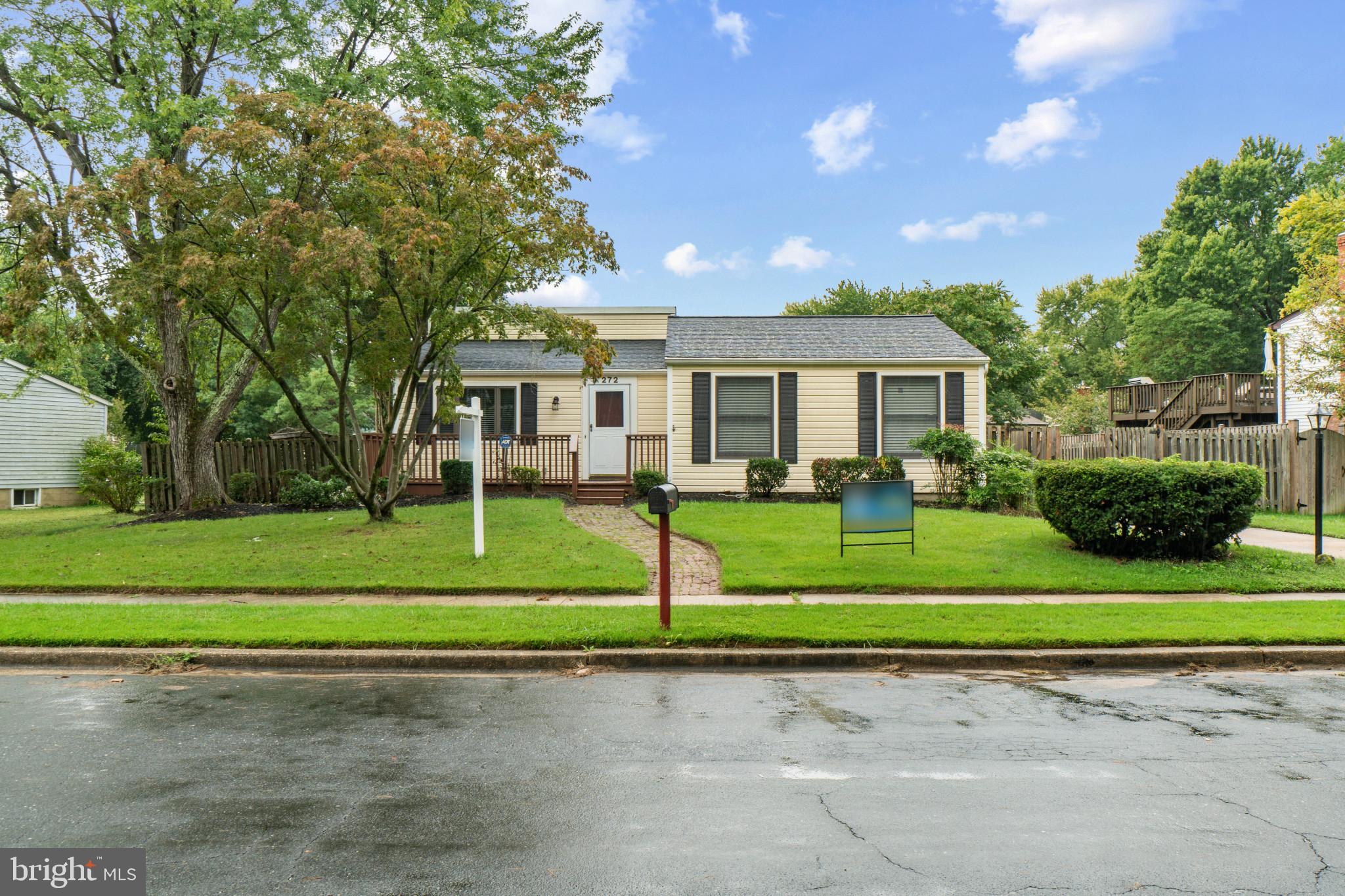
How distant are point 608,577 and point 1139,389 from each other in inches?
1170

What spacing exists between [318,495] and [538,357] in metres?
6.21

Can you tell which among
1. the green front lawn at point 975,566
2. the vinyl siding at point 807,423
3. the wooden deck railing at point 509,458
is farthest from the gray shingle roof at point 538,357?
the green front lawn at point 975,566

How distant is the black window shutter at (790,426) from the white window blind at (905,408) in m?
1.95

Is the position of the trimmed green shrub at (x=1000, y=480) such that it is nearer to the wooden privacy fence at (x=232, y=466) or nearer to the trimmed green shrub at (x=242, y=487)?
the wooden privacy fence at (x=232, y=466)

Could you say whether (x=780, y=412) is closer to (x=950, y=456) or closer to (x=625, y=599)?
(x=950, y=456)

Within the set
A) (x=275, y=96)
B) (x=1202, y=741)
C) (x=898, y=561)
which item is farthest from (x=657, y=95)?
(x=1202, y=741)

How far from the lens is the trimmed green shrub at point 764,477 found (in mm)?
16469

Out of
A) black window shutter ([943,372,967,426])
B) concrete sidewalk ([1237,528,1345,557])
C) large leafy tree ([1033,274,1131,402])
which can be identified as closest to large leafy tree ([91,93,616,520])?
black window shutter ([943,372,967,426])

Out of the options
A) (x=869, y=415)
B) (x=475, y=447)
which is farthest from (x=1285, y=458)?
(x=475, y=447)

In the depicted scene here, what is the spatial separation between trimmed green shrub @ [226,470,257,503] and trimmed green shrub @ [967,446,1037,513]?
1517 centimetres

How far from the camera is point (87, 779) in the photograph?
12.5 feet

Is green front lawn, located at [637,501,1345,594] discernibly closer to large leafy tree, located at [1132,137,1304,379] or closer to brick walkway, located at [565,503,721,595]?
brick walkway, located at [565,503,721,595]

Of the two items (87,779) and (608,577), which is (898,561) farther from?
(87,779)

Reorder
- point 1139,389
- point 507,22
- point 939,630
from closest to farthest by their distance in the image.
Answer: point 939,630
point 507,22
point 1139,389
